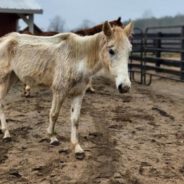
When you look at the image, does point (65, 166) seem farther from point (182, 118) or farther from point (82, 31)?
point (82, 31)

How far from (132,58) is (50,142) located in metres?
8.91

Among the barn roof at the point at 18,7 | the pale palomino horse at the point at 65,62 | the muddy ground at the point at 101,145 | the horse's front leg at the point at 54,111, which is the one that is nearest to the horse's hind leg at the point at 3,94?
the pale palomino horse at the point at 65,62

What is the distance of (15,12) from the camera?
12773 mm

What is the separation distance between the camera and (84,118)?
721 cm

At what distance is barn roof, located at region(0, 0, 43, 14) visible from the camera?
41.7 ft

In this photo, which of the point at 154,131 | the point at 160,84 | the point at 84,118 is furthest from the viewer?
the point at 160,84

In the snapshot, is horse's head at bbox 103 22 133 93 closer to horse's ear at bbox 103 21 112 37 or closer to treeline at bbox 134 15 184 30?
horse's ear at bbox 103 21 112 37

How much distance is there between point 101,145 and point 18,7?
328 inches

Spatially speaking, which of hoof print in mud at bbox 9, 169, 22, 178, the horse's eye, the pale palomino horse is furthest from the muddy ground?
the horse's eye

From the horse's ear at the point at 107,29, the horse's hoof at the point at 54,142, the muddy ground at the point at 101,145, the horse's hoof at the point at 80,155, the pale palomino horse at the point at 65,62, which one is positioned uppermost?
the horse's ear at the point at 107,29

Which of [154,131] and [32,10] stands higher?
[32,10]

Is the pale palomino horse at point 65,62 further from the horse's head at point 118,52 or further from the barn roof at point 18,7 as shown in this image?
the barn roof at point 18,7

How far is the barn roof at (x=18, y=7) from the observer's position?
1270cm

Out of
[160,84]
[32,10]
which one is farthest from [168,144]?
[32,10]
